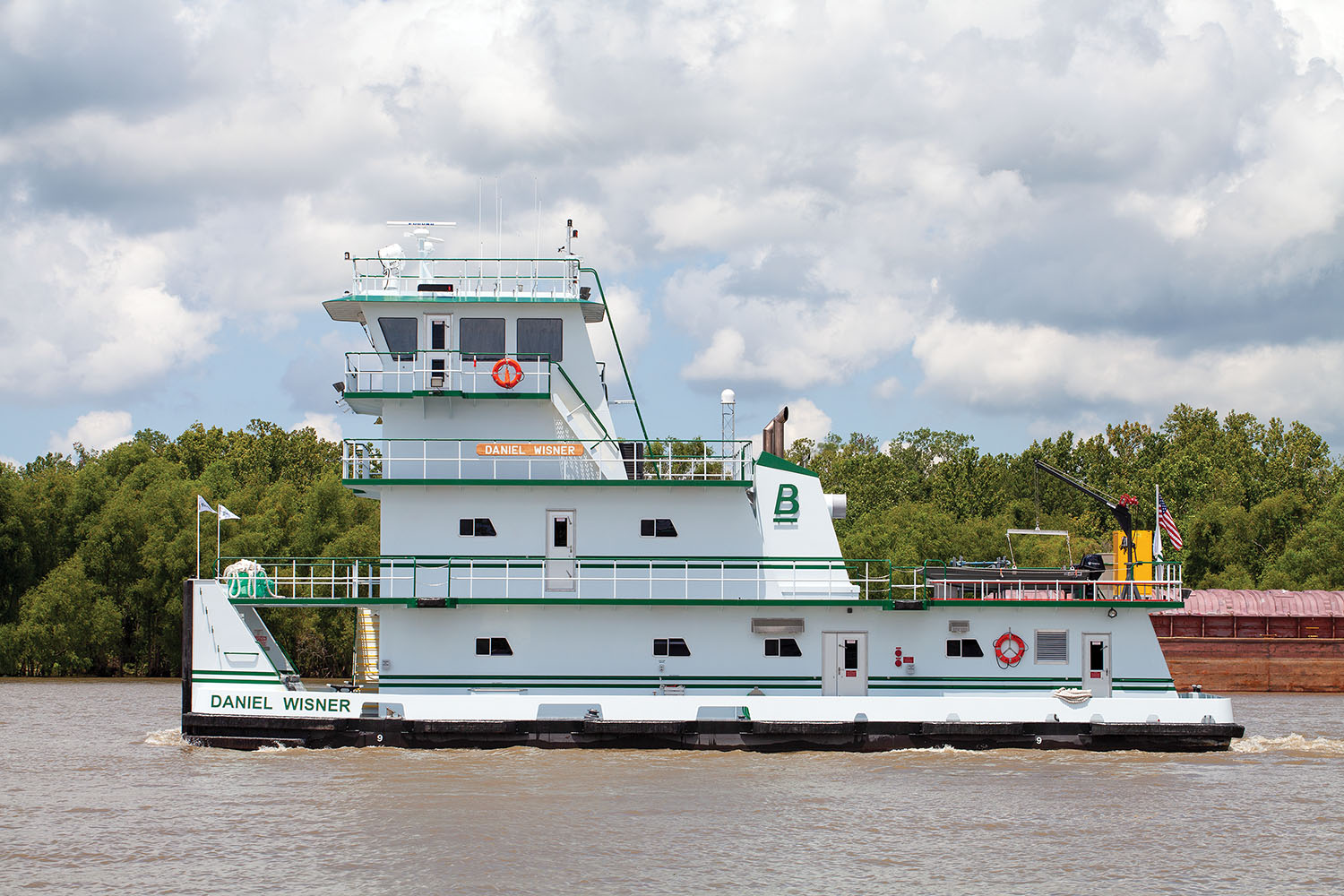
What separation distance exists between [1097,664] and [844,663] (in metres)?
4.20

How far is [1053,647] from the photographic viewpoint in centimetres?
2278

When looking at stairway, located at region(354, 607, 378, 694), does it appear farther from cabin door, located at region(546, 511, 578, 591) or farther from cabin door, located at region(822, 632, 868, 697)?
cabin door, located at region(822, 632, 868, 697)

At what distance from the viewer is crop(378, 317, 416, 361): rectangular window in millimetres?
23734

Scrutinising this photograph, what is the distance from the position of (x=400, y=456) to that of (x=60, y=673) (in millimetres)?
34482

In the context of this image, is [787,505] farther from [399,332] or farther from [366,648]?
[366,648]

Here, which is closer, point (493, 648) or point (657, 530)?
point (493, 648)

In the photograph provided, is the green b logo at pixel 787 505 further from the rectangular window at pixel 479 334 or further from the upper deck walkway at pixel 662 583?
the rectangular window at pixel 479 334

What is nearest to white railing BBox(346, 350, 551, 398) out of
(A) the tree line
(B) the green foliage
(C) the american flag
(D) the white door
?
(D) the white door

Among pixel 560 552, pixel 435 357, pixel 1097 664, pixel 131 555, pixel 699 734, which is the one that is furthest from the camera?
pixel 131 555

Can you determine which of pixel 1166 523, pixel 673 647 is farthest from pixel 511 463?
pixel 1166 523

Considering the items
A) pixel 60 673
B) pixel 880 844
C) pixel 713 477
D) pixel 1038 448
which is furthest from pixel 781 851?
pixel 1038 448

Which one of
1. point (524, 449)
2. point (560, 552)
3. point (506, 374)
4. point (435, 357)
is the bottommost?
point (560, 552)

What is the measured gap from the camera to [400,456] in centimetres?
2344

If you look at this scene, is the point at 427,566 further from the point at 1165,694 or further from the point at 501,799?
the point at 1165,694
